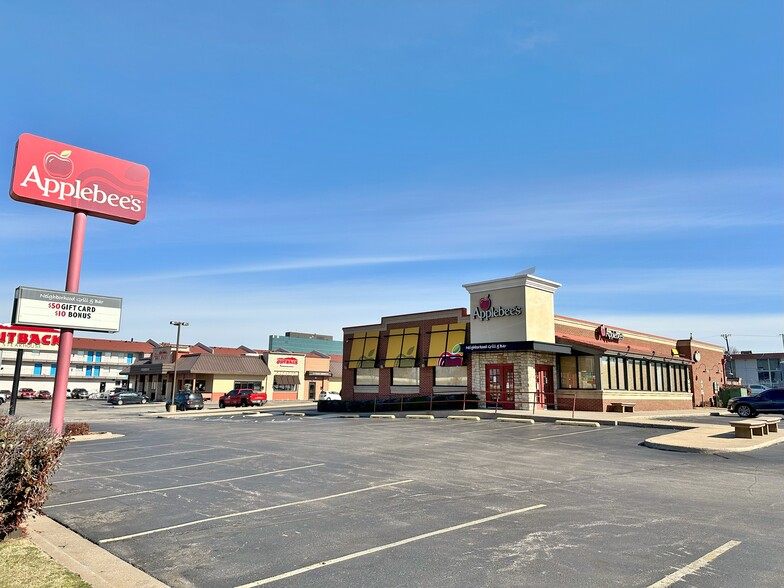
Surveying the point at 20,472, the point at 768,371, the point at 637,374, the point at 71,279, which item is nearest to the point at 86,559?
the point at 20,472

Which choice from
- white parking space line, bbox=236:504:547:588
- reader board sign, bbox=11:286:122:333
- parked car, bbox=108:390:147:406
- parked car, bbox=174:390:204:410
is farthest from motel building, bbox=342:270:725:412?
parked car, bbox=108:390:147:406

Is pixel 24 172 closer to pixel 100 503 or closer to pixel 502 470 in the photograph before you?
pixel 100 503

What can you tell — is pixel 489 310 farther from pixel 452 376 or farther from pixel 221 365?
pixel 221 365

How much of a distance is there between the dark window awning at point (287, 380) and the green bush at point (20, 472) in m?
71.3

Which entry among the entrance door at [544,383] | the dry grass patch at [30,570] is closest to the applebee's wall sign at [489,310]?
the entrance door at [544,383]

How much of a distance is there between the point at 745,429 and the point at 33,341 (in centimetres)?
3437

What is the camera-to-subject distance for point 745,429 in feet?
58.6

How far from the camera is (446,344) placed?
36.8 m

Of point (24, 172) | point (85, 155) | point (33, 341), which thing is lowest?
point (33, 341)

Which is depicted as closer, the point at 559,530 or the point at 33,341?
the point at 559,530

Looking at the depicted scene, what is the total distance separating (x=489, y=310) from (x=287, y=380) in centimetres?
5063

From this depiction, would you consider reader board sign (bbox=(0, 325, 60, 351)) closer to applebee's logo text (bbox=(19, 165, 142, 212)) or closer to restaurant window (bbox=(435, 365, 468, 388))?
applebee's logo text (bbox=(19, 165, 142, 212))

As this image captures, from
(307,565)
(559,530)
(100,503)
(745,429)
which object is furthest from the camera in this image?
(745,429)

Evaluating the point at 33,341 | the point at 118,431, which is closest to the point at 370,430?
the point at 118,431
